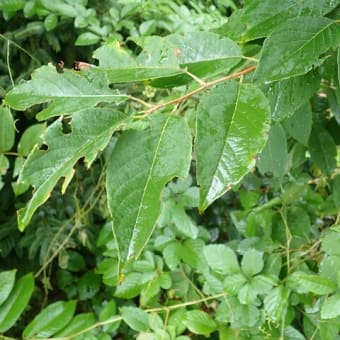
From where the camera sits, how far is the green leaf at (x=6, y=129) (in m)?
1.02

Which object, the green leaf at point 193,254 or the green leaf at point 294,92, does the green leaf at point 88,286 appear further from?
the green leaf at point 294,92

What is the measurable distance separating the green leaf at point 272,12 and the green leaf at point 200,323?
0.57m

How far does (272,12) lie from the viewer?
53cm

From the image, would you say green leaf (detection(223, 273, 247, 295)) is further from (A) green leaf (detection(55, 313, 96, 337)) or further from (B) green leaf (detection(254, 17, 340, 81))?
(B) green leaf (detection(254, 17, 340, 81))

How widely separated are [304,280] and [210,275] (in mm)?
280

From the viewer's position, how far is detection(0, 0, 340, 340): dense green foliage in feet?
1.33

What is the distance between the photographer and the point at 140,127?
43 centimetres

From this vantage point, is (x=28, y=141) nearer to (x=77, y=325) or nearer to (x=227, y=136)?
(x=77, y=325)

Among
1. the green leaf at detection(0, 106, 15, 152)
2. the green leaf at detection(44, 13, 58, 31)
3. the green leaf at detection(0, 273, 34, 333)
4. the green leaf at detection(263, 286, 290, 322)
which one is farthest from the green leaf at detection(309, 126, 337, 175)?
the green leaf at detection(44, 13, 58, 31)

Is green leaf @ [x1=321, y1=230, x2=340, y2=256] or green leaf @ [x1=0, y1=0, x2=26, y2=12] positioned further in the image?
green leaf @ [x1=0, y1=0, x2=26, y2=12]

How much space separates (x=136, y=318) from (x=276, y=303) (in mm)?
315

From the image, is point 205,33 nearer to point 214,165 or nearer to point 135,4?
point 214,165

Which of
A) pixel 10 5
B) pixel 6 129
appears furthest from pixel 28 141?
pixel 10 5

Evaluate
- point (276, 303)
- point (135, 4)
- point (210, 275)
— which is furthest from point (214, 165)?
point (135, 4)
